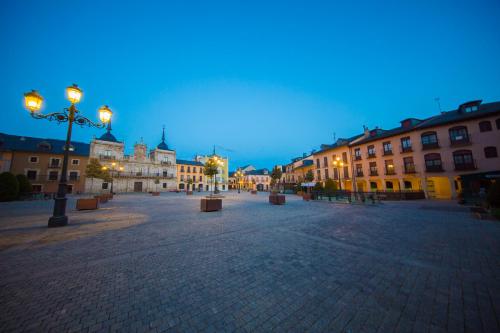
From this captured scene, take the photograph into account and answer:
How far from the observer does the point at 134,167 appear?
42.2 m

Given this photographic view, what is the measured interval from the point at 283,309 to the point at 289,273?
3.48 ft

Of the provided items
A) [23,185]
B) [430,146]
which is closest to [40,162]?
[23,185]

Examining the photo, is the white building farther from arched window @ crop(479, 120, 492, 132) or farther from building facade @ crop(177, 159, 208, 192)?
arched window @ crop(479, 120, 492, 132)

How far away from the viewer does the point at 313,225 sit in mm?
7344

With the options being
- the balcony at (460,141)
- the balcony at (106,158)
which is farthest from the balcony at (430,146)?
the balcony at (106,158)

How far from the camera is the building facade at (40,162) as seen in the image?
2767cm

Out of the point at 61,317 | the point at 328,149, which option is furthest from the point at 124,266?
the point at 328,149

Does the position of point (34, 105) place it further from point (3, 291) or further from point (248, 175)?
point (248, 175)

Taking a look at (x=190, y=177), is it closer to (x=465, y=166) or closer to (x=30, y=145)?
(x=30, y=145)

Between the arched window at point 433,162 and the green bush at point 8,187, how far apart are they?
149 ft

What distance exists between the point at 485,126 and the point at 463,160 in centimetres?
369

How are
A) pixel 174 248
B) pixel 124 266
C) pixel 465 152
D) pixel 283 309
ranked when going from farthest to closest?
1. pixel 465 152
2. pixel 174 248
3. pixel 124 266
4. pixel 283 309

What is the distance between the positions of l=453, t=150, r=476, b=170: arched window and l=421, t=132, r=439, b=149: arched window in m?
1.92

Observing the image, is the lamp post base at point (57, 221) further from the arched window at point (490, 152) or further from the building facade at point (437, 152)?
the arched window at point (490, 152)
